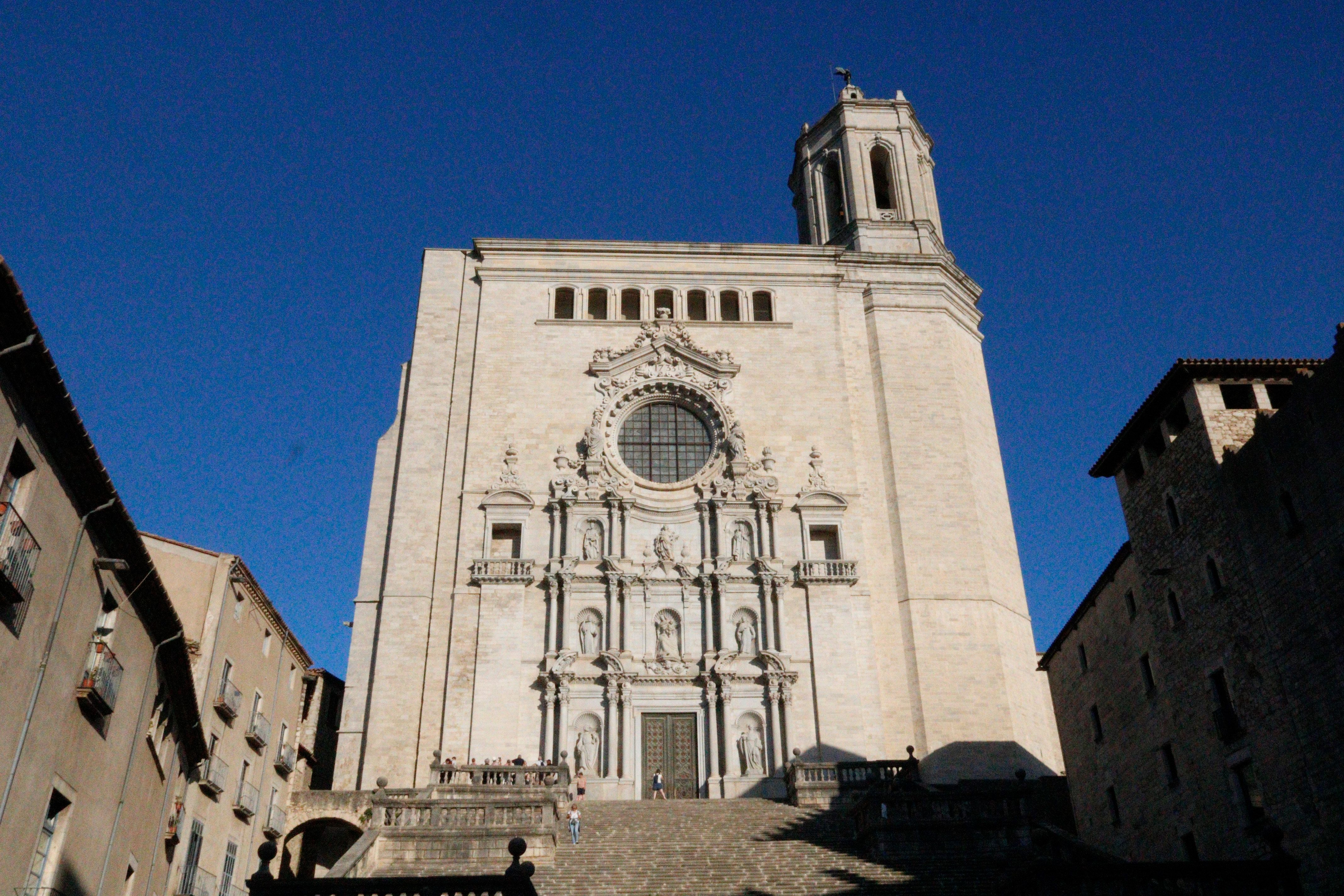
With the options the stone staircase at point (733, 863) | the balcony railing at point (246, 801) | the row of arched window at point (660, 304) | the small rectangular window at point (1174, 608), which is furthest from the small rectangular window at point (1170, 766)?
the balcony railing at point (246, 801)

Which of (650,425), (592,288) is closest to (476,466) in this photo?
(650,425)

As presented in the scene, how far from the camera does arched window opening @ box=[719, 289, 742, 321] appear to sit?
34375mm

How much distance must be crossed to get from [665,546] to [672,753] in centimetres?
538

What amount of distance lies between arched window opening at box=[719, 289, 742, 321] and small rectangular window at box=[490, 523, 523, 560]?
31.4ft

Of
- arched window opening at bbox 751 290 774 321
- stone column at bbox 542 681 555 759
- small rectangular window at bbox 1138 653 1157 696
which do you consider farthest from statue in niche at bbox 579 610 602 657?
small rectangular window at bbox 1138 653 1157 696

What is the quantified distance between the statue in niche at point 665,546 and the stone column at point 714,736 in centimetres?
353

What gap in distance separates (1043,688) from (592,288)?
17669 millimetres

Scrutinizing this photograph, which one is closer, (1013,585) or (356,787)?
(356,787)

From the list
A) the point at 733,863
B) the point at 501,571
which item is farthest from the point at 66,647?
the point at 501,571

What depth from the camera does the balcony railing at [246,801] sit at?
24.3 m

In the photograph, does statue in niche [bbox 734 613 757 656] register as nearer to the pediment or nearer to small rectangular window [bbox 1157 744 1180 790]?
the pediment

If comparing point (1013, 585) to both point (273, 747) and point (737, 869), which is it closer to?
point (737, 869)

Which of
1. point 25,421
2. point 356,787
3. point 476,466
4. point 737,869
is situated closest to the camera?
point 25,421

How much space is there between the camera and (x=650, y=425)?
105 ft
